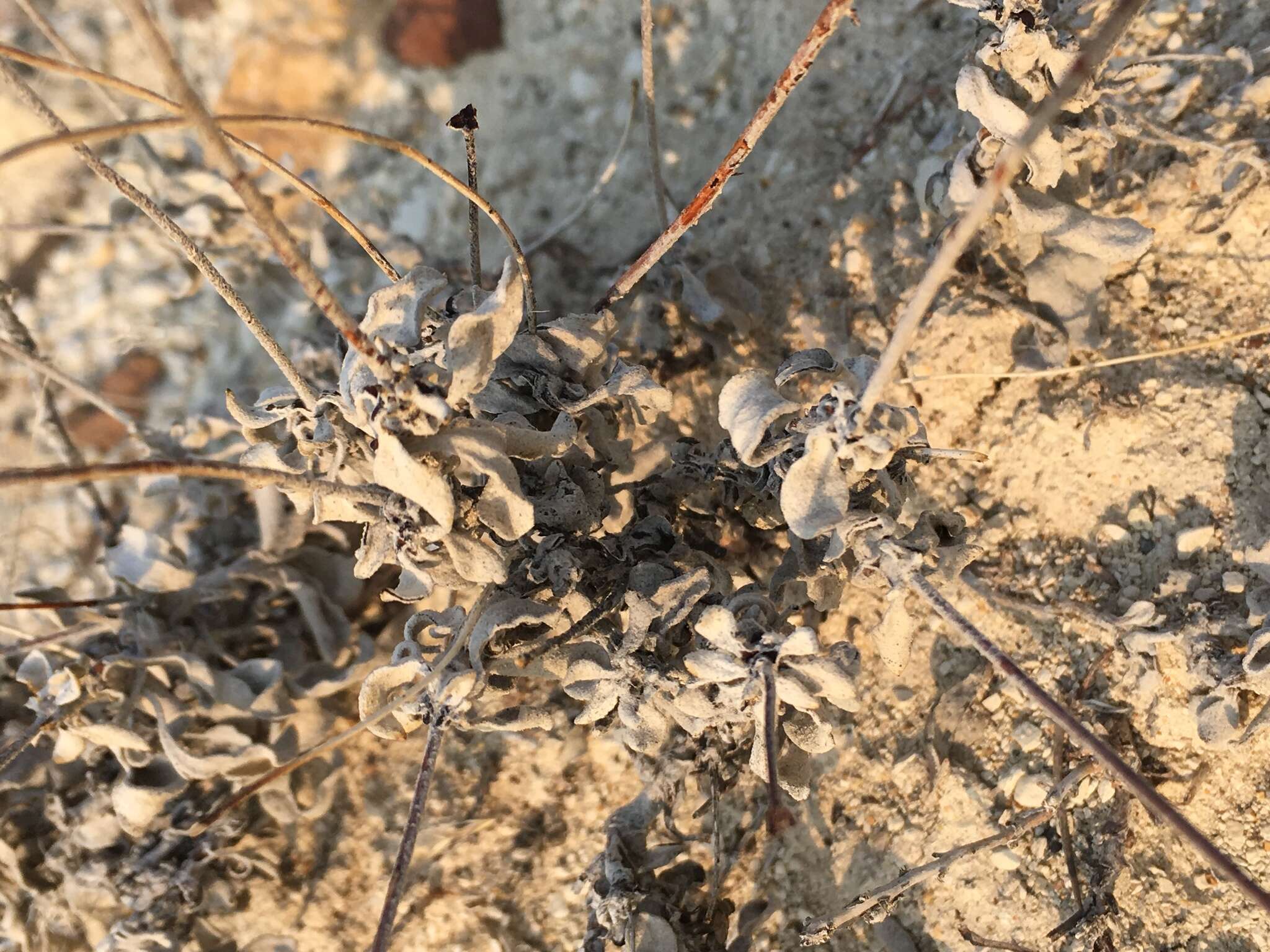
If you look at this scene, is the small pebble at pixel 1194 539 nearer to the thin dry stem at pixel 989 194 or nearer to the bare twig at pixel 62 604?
the thin dry stem at pixel 989 194

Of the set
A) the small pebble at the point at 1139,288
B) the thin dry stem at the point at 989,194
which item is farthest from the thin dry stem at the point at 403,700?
the small pebble at the point at 1139,288

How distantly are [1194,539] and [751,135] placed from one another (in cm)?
98

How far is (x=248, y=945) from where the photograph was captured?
5.88 ft

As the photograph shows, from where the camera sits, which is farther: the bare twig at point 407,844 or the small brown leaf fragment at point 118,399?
the small brown leaf fragment at point 118,399

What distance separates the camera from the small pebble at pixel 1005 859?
4.83 ft

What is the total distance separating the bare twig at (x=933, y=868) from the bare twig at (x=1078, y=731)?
414 mm

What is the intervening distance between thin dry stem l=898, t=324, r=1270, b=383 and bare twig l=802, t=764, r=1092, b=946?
0.65m

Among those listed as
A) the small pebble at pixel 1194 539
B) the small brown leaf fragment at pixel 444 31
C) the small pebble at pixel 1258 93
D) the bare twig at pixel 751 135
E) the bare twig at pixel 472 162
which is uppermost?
the small brown leaf fragment at pixel 444 31

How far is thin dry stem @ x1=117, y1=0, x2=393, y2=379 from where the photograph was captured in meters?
0.73

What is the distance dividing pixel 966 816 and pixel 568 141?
187 centimetres

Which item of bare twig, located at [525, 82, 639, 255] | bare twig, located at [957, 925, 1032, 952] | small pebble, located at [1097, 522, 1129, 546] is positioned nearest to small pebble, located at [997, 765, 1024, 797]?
bare twig, located at [957, 925, 1032, 952]

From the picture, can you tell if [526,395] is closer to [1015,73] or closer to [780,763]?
[780,763]

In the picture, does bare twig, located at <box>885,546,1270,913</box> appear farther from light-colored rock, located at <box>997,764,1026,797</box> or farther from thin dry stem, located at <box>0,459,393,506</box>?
thin dry stem, located at <box>0,459,393,506</box>

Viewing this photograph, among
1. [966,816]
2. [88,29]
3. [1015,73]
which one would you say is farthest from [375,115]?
[966,816]
